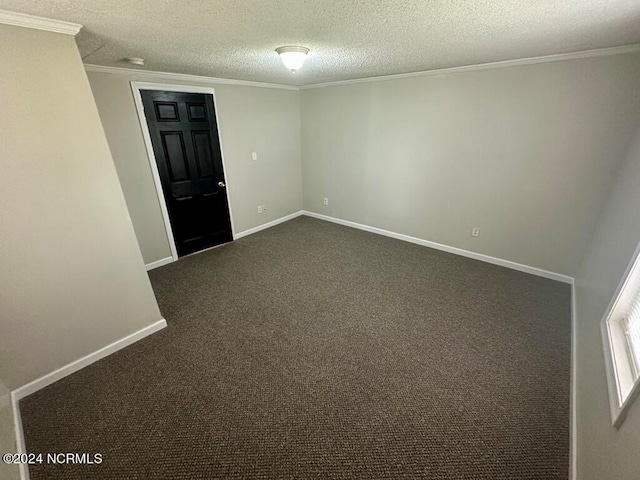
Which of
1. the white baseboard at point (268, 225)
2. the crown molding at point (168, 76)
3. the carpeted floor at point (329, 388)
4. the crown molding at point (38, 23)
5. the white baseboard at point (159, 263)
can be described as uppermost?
the crown molding at point (168, 76)

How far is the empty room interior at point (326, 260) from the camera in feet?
4.54

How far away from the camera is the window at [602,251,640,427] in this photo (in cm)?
108

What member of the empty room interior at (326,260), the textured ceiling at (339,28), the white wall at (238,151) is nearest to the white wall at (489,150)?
the empty room interior at (326,260)

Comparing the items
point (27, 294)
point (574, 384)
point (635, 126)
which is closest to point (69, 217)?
point (27, 294)

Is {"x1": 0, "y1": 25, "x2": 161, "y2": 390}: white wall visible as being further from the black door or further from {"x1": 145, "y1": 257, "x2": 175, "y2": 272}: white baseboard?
the black door

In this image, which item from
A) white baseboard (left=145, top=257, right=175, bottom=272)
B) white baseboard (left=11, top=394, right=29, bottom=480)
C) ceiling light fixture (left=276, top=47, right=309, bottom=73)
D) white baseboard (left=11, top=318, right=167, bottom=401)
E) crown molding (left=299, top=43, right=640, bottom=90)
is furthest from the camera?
white baseboard (left=145, top=257, right=175, bottom=272)

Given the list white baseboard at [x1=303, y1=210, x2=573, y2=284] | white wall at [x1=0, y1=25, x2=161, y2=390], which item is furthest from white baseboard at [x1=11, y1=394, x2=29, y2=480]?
white baseboard at [x1=303, y1=210, x2=573, y2=284]

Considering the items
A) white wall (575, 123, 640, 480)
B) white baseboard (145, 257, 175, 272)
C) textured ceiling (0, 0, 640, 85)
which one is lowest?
white baseboard (145, 257, 175, 272)

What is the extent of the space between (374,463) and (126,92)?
367 centimetres

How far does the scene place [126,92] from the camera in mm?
2697

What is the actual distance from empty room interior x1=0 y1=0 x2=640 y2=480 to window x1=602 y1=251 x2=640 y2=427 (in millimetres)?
15

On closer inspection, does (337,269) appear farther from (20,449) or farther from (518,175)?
(20,449)

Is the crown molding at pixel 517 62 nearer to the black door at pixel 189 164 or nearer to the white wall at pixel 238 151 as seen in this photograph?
the white wall at pixel 238 151

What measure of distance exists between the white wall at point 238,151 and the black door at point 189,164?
132mm
